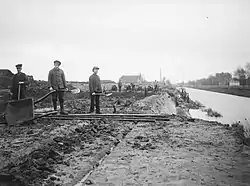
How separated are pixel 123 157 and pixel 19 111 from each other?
4130 mm

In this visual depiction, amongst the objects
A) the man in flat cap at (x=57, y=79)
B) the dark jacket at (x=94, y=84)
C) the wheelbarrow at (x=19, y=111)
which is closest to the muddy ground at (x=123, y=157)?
the wheelbarrow at (x=19, y=111)

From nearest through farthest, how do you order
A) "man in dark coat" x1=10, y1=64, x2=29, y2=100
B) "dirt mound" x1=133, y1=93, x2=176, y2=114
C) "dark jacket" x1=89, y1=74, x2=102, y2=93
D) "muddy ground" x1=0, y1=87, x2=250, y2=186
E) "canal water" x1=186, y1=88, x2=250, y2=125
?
"muddy ground" x1=0, y1=87, x2=250, y2=186 → "man in dark coat" x1=10, y1=64, x2=29, y2=100 → "dark jacket" x1=89, y1=74, x2=102, y2=93 → "dirt mound" x1=133, y1=93, x2=176, y2=114 → "canal water" x1=186, y1=88, x2=250, y2=125

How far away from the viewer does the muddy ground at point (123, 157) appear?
2.98m

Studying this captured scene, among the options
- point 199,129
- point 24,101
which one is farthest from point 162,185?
point 24,101

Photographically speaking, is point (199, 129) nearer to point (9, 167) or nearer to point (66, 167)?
point (66, 167)

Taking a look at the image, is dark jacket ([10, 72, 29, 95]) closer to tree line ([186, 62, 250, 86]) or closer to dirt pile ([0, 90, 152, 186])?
dirt pile ([0, 90, 152, 186])

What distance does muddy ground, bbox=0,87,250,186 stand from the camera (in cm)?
298

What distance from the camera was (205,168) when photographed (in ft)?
10.9

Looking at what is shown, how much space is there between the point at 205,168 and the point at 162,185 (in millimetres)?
911

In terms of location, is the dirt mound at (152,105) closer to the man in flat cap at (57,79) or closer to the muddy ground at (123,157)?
the man in flat cap at (57,79)

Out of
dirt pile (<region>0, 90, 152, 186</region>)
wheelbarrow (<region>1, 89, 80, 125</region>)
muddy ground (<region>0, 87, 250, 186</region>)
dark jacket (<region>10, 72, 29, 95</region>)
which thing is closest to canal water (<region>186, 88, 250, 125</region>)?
muddy ground (<region>0, 87, 250, 186</region>)

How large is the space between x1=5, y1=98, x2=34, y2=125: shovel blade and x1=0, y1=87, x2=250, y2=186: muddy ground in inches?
22.2

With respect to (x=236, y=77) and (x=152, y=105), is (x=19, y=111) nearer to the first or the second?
(x=152, y=105)

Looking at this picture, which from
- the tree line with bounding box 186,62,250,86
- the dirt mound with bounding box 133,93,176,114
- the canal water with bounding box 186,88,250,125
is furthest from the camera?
the canal water with bounding box 186,88,250,125
